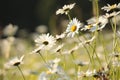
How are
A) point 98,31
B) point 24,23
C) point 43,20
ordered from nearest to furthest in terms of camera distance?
point 98,31
point 43,20
point 24,23

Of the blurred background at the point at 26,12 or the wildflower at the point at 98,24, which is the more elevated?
the blurred background at the point at 26,12

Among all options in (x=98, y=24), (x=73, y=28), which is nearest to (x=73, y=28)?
(x=73, y=28)

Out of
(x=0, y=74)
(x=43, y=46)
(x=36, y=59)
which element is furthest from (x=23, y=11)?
(x=43, y=46)

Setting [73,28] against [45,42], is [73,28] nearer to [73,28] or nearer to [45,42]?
[73,28]

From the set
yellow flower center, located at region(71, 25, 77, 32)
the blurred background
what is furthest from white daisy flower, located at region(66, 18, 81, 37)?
the blurred background

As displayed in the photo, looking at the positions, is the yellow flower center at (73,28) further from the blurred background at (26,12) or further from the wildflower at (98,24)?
the blurred background at (26,12)

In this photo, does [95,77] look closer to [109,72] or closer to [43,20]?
[109,72]

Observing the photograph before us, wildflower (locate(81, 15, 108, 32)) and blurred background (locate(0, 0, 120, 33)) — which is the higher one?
blurred background (locate(0, 0, 120, 33))

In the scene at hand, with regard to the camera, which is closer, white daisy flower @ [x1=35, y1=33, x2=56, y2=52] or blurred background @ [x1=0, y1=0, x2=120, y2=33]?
white daisy flower @ [x1=35, y1=33, x2=56, y2=52]

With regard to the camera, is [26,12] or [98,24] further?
[26,12]

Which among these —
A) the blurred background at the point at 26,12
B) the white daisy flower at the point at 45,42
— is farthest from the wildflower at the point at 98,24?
the blurred background at the point at 26,12

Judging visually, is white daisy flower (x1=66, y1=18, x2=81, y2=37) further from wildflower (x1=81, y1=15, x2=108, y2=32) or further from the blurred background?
the blurred background
